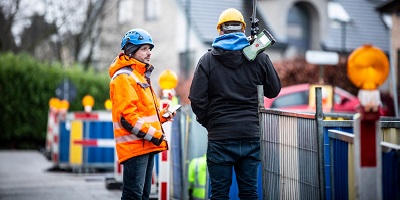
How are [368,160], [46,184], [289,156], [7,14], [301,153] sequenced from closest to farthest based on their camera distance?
[368,160]
[301,153]
[289,156]
[46,184]
[7,14]

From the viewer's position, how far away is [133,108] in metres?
6.12

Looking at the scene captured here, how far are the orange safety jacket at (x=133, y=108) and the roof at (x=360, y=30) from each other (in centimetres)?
2517

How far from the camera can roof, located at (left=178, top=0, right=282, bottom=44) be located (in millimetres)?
28625

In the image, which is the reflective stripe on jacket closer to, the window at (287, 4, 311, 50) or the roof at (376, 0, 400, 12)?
the roof at (376, 0, 400, 12)

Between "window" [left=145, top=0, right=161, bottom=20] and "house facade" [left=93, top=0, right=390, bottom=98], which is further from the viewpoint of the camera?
"window" [left=145, top=0, right=161, bottom=20]

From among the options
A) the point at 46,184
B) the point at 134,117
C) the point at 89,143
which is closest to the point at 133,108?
the point at 134,117

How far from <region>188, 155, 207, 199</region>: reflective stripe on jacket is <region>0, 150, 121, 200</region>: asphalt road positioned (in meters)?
1.45

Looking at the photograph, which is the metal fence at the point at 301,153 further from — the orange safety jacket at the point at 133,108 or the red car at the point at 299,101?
the red car at the point at 299,101

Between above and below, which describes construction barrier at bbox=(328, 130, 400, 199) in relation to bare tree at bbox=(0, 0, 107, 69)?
below

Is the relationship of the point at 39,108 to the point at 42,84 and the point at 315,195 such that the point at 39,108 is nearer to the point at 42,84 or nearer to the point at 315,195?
the point at 42,84

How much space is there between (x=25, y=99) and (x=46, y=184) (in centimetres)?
1380

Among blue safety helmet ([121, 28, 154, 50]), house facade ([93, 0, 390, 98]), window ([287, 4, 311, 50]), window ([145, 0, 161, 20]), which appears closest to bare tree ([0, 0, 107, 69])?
house facade ([93, 0, 390, 98])

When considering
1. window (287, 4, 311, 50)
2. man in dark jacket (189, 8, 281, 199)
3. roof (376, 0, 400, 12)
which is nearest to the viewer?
man in dark jacket (189, 8, 281, 199)

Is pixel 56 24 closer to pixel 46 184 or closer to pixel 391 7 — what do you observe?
pixel 391 7
